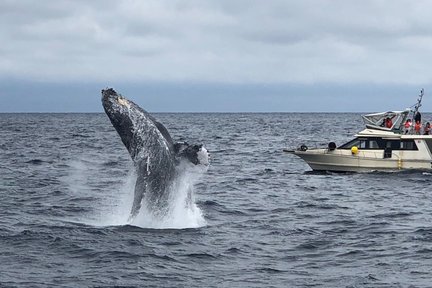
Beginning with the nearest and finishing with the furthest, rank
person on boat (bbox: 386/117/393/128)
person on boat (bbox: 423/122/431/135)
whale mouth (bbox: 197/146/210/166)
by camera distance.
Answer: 1. whale mouth (bbox: 197/146/210/166)
2. person on boat (bbox: 423/122/431/135)
3. person on boat (bbox: 386/117/393/128)

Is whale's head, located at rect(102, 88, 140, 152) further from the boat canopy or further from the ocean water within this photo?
the boat canopy

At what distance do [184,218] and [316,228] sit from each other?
3.51 m

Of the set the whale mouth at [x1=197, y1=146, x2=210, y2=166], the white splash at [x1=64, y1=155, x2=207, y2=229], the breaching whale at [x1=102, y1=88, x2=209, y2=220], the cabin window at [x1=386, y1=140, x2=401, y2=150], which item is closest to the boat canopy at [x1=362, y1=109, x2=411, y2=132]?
the cabin window at [x1=386, y1=140, x2=401, y2=150]

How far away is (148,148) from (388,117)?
23.4 meters

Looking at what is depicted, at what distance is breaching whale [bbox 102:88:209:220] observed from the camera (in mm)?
17531

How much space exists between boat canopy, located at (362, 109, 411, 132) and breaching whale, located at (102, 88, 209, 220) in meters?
21.8

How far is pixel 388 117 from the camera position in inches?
1537

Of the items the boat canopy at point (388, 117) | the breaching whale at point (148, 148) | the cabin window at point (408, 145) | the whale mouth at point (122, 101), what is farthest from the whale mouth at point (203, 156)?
the boat canopy at point (388, 117)

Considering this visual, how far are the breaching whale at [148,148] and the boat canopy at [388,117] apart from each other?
71.4ft

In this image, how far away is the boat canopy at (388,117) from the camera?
38.4 metres

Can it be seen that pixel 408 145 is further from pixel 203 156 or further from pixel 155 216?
pixel 203 156

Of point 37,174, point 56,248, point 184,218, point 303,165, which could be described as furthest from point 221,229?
point 303,165

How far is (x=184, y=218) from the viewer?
783 inches

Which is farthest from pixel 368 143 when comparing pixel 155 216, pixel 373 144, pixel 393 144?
pixel 155 216
